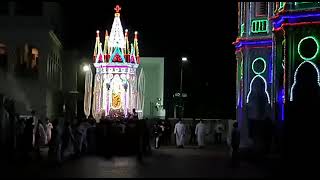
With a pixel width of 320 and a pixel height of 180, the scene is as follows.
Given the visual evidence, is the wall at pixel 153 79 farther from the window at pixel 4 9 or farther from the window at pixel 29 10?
the window at pixel 4 9

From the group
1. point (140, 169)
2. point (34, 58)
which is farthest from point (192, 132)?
point (140, 169)

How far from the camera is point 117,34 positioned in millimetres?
45750

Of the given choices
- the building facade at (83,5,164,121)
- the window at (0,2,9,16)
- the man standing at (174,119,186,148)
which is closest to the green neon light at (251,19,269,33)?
the man standing at (174,119,186,148)

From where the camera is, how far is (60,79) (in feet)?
180

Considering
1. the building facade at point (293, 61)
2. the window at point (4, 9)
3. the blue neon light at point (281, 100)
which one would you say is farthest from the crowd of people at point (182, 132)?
the window at point (4, 9)

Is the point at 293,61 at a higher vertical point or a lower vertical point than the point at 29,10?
lower

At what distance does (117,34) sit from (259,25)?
1291 centimetres

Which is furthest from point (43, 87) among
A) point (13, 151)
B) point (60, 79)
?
point (13, 151)

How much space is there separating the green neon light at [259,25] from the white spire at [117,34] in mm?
12131

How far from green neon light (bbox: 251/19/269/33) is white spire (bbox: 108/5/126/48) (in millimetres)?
12131

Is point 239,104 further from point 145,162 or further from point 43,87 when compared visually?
point 145,162

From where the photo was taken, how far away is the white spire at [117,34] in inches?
1788

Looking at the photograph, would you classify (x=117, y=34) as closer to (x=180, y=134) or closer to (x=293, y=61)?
(x=180, y=134)

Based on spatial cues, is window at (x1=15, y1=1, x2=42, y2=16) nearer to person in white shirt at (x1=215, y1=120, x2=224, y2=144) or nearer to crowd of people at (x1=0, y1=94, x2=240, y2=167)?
person in white shirt at (x1=215, y1=120, x2=224, y2=144)
